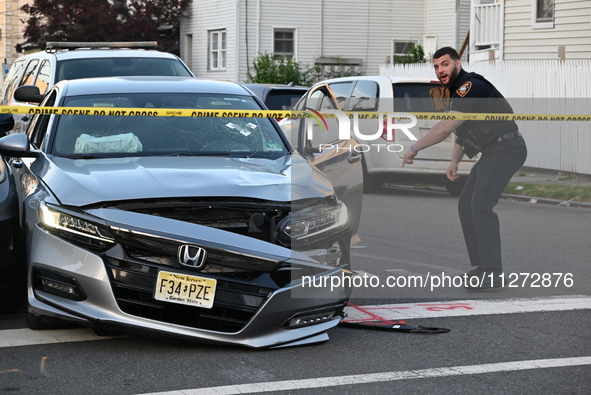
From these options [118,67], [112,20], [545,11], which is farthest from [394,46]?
[118,67]

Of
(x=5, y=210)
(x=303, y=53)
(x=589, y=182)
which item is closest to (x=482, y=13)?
(x=303, y=53)

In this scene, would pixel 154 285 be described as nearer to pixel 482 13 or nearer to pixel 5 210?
pixel 5 210

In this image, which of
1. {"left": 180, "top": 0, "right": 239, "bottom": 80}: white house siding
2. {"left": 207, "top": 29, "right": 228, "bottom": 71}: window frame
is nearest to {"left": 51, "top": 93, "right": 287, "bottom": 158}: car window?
{"left": 180, "top": 0, "right": 239, "bottom": 80}: white house siding

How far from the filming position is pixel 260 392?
4.93 metres

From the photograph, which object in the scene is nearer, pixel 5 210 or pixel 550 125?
pixel 5 210

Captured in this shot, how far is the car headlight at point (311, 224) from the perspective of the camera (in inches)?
232

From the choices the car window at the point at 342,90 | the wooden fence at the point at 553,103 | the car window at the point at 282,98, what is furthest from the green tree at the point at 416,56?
the car window at the point at 282,98

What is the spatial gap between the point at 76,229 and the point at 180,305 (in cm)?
74

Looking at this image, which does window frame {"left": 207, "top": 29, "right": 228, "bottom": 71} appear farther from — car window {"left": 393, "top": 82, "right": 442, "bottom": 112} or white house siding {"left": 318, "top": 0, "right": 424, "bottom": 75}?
car window {"left": 393, "top": 82, "right": 442, "bottom": 112}

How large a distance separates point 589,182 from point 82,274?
12.9 m

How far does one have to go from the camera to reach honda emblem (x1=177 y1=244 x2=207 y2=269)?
18.3ft

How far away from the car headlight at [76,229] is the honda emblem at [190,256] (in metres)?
0.39

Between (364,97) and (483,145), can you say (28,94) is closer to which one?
(483,145)

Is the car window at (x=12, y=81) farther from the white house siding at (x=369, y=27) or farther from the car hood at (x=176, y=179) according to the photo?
the white house siding at (x=369, y=27)
